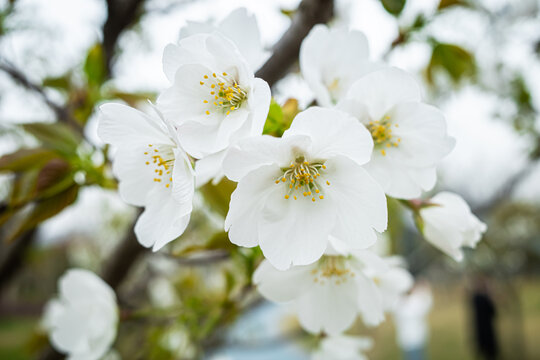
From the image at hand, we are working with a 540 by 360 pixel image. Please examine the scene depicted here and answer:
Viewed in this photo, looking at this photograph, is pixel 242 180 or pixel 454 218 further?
pixel 454 218

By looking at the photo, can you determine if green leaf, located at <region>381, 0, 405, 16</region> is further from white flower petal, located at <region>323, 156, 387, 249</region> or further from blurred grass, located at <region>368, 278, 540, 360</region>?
blurred grass, located at <region>368, 278, 540, 360</region>

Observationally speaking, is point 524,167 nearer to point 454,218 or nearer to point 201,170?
point 454,218

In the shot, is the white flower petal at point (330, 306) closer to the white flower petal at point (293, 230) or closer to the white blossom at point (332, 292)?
the white blossom at point (332, 292)

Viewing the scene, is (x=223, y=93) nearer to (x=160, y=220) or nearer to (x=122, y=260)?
(x=160, y=220)

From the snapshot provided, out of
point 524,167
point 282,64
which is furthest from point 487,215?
point 282,64

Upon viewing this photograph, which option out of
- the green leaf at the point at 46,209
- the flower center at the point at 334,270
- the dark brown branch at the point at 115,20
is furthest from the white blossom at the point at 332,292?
the dark brown branch at the point at 115,20

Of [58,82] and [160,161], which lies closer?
[160,161]

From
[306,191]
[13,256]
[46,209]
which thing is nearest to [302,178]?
[306,191]

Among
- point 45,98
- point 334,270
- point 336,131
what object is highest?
point 336,131
